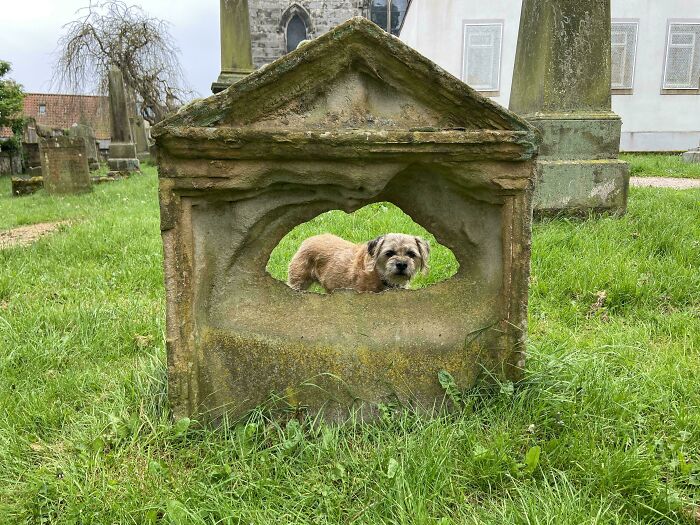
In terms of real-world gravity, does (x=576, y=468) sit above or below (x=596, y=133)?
below

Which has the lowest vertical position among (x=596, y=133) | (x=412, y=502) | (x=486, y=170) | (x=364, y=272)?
(x=412, y=502)

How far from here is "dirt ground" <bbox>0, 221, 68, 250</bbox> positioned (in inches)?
234

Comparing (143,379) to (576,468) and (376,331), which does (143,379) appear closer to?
(376,331)

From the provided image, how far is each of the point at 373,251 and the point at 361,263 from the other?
0.18 metres

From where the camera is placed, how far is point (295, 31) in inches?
1032

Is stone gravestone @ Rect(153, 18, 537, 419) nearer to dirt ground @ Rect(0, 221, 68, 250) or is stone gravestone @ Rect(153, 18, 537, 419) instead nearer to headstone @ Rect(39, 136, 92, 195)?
dirt ground @ Rect(0, 221, 68, 250)

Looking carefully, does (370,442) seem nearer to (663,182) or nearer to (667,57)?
(663,182)

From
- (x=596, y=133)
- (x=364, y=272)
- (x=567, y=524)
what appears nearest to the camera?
(x=567, y=524)

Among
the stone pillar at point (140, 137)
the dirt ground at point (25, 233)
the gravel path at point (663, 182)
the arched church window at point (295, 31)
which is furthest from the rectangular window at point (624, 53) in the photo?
the stone pillar at point (140, 137)

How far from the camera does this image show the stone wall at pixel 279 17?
25.5 meters

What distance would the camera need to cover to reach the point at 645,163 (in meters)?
10.8

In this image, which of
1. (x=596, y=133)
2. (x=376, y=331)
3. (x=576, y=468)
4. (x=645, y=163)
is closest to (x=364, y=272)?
(x=376, y=331)

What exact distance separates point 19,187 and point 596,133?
38.6ft

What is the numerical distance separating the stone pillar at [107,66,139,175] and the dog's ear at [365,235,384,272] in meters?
13.3
